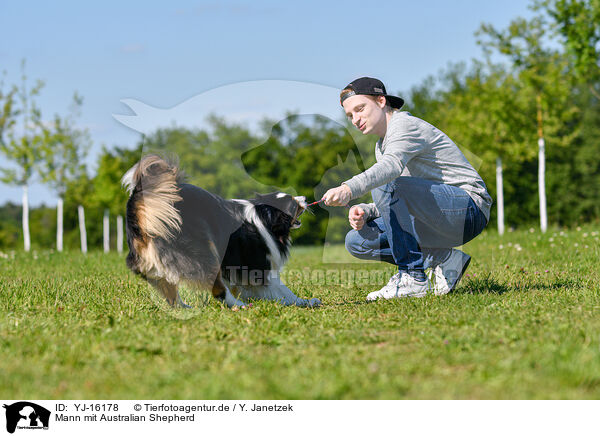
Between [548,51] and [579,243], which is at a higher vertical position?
[548,51]

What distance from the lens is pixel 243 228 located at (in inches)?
186

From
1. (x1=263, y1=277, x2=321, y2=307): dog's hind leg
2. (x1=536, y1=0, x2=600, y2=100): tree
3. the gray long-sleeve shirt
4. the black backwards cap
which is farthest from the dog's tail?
(x1=536, y1=0, x2=600, y2=100): tree

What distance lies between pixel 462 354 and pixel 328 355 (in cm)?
74

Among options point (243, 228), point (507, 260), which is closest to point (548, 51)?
point (507, 260)

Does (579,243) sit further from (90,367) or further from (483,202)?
(90,367)

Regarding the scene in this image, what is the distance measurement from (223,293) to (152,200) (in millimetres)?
1079

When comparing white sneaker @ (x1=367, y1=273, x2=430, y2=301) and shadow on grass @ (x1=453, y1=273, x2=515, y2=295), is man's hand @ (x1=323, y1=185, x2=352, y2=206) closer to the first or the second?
white sneaker @ (x1=367, y1=273, x2=430, y2=301)

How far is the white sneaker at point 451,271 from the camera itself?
5.05m

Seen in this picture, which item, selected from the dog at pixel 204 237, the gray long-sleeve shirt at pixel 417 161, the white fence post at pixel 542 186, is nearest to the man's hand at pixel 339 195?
the gray long-sleeve shirt at pixel 417 161

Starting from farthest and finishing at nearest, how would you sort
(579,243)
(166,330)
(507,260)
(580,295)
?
(579,243), (507,260), (580,295), (166,330)

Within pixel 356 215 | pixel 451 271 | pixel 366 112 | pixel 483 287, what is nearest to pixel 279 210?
pixel 356 215

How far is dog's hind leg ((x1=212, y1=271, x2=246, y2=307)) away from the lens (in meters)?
4.49
